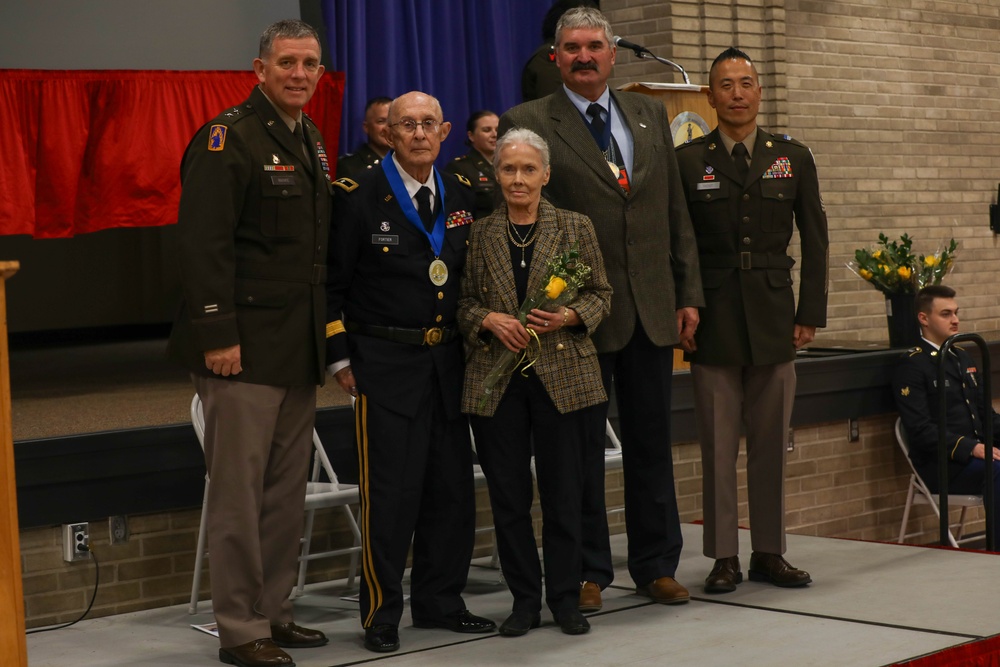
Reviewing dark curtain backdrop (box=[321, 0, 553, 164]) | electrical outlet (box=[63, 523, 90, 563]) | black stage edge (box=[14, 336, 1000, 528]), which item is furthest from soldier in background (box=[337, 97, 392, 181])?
electrical outlet (box=[63, 523, 90, 563])

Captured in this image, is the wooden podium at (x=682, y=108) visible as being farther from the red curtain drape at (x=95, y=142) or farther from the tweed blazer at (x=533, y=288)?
the tweed blazer at (x=533, y=288)

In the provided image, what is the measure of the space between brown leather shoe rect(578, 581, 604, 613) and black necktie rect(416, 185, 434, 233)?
123 centimetres

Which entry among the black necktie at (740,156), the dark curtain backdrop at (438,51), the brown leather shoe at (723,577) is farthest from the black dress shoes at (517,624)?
the dark curtain backdrop at (438,51)

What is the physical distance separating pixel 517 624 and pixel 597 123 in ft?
5.32

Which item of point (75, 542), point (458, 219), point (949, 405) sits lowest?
point (75, 542)

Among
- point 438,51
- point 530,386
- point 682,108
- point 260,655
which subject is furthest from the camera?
point 438,51

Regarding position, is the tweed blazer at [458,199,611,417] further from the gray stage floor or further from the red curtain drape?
the red curtain drape

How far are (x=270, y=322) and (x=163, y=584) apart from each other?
1349 mm

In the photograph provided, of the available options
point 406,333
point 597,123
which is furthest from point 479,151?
point 406,333

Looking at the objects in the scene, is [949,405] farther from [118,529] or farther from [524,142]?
[118,529]

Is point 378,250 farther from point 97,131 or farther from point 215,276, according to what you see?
point 97,131

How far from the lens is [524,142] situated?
3875mm

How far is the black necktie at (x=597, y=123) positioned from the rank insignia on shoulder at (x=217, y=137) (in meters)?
1.24

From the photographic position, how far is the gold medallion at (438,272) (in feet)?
12.9
